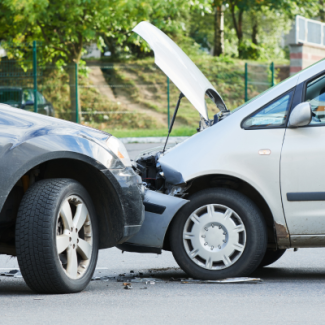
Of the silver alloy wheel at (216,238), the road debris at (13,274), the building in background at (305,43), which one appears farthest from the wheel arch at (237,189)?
the building in background at (305,43)

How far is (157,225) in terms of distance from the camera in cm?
484

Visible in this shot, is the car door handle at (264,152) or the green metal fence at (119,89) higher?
the green metal fence at (119,89)

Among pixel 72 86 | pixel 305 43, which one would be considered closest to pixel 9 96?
pixel 72 86

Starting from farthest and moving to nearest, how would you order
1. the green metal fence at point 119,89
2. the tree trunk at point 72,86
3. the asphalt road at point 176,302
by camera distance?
1. the tree trunk at point 72,86
2. the green metal fence at point 119,89
3. the asphalt road at point 176,302

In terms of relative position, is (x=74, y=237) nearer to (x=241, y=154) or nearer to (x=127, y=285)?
(x=127, y=285)

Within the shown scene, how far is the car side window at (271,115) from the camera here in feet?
15.9

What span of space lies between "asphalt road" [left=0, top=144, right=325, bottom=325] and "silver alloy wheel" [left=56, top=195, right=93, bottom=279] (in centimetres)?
20

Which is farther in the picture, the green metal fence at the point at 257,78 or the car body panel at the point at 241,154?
the green metal fence at the point at 257,78

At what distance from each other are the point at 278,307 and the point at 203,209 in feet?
3.71

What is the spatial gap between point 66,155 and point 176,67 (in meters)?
1.43

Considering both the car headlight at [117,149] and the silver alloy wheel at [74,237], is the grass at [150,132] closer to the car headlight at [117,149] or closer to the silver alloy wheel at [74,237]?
the car headlight at [117,149]

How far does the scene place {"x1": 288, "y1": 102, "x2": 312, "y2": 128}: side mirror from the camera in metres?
4.67

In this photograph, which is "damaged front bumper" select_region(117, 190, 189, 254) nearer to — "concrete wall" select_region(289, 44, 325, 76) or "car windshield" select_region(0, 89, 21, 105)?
"car windshield" select_region(0, 89, 21, 105)

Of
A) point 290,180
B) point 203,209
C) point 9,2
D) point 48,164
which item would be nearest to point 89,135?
point 48,164
